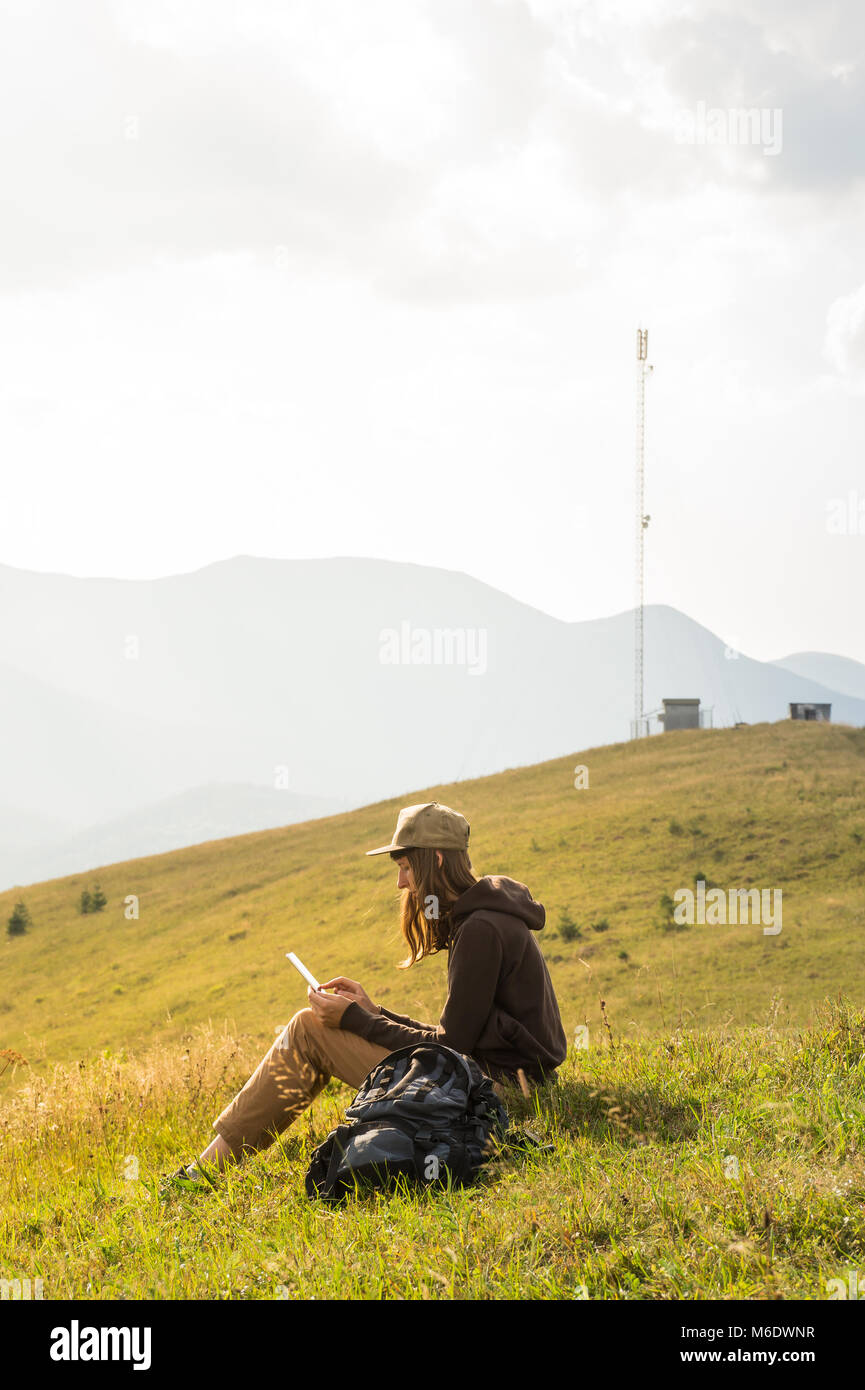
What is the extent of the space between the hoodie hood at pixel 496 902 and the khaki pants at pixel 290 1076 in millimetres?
839

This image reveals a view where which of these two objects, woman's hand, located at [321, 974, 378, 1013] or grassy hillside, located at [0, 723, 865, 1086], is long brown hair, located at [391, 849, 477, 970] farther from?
grassy hillside, located at [0, 723, 865, 1086]

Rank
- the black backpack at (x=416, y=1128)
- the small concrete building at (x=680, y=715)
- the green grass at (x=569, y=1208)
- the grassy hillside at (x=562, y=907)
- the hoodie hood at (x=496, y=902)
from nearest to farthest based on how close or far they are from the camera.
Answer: the green grass at (x=569, y=1208) → the black backpack at (x=416, y=1128) → the hoodie hood at (x=496, y=902) → the grassy hillside at (x=562, y=907) → the small concrete building at (x=680, y=715)

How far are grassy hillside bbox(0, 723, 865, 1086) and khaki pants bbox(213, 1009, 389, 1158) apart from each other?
33.4ft

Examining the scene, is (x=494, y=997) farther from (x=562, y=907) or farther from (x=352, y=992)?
(x=562, y=907)

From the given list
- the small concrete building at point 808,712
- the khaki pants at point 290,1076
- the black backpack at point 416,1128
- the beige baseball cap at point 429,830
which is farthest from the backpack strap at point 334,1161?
the small concrete building at point 808,712

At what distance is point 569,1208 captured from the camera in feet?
11.9

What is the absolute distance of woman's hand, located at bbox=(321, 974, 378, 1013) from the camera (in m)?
5.13

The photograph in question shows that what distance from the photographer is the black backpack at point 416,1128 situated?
4.22 m

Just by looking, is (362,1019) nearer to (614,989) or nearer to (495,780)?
(614,989)

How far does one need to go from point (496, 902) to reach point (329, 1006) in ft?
3.24

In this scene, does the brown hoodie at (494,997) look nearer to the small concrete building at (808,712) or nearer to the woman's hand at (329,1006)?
the woman's hand at (329,1006)

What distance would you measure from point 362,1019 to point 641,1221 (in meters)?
1.84

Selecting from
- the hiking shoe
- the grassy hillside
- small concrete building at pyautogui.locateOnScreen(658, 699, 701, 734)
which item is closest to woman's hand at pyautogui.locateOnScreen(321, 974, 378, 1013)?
the hiking shoe

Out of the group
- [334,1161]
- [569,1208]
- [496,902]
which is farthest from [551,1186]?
[496,902]
